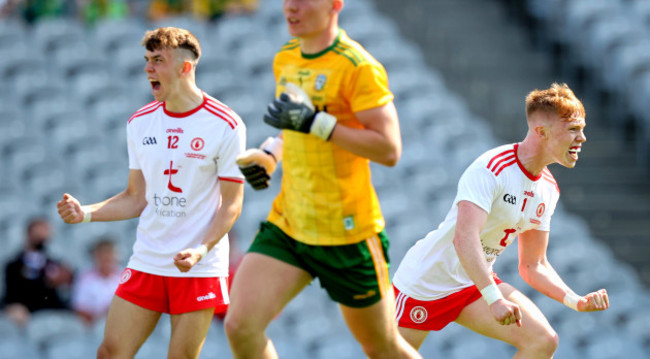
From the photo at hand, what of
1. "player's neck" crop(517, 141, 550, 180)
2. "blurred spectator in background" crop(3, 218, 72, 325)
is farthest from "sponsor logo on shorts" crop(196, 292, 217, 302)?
"blurred spectator in background" crop(3, 218, 72, 325)

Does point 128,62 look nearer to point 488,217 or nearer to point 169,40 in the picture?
point 169,40

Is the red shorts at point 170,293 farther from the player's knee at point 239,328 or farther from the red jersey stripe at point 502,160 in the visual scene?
the red jersey stripe at point 502,160

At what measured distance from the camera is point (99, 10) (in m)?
14.1

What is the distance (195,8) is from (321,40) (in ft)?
31.0

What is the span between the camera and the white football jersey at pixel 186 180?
19.2ft

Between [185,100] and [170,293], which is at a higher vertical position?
[185,100]

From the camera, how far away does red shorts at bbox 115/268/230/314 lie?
229 inches

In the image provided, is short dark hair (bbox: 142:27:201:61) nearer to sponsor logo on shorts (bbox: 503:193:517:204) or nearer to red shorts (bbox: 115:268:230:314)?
red shorts (bbox: 115:268:230:314)

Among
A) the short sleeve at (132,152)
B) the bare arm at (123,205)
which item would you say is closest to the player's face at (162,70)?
the short sleeve at (132,152)

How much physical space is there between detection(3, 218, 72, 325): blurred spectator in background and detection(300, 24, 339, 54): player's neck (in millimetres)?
5243

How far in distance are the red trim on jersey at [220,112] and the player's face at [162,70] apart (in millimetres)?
248

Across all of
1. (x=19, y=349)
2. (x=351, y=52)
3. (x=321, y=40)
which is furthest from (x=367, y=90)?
(x=19, y=349)

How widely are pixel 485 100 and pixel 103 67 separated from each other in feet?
19.2

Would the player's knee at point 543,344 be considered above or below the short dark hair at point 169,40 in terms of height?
below
